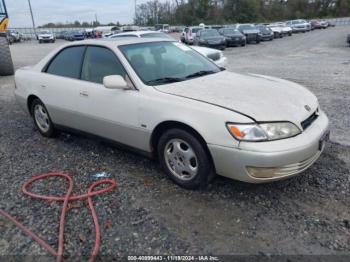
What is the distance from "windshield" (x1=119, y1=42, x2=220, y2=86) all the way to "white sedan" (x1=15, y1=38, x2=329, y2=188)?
1 cm

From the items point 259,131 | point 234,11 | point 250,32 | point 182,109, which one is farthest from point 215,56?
point 234,11

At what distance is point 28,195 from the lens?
138 inches

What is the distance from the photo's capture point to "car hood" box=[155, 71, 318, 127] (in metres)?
3.09

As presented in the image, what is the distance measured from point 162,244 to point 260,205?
3.39ft

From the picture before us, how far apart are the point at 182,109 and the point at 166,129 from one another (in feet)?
1.13

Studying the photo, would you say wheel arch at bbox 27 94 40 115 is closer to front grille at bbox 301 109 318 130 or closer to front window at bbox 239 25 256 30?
front grille at bbox 301 109 318 130

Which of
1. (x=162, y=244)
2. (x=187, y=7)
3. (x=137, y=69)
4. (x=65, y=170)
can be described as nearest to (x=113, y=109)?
(x=137, y=69)

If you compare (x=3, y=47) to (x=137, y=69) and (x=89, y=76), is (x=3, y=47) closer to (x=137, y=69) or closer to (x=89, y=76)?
(x=89, y=76)

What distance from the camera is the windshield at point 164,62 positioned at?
12.5 ft

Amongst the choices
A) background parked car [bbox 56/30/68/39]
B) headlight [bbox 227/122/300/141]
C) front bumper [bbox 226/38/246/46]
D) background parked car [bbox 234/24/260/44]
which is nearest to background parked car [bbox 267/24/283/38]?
background parked car [bbox 234/24/260/44]

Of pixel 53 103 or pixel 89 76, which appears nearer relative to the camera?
pixel 89 76

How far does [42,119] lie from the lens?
518 centimetres

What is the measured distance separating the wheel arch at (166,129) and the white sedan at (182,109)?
0.4 inches

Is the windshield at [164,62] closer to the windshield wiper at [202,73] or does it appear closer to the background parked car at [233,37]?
the windshield wiper at [202,73]
